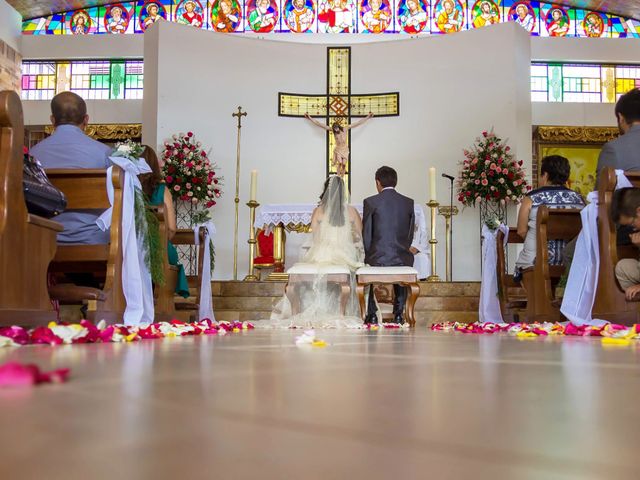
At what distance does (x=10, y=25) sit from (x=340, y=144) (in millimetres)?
5719

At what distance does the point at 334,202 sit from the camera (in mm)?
6867

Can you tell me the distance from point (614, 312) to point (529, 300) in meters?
1.51

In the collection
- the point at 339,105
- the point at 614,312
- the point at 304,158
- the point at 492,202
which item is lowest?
the point at 614,312

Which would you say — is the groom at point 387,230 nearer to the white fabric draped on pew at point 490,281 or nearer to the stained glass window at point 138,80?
the white fabric draped on pew at point 490,281

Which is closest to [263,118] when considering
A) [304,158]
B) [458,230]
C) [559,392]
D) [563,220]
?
[304,158]

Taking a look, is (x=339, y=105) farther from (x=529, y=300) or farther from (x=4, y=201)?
(x=4, y=201)

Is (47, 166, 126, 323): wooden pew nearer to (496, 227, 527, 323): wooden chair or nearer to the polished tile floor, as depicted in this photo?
the polished tile floor

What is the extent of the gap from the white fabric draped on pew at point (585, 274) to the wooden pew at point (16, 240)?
110 inches

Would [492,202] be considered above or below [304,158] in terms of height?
below

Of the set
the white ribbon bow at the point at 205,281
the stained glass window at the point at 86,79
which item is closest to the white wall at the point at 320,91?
the stained glass window at the point at 86,79

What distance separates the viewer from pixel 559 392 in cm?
99

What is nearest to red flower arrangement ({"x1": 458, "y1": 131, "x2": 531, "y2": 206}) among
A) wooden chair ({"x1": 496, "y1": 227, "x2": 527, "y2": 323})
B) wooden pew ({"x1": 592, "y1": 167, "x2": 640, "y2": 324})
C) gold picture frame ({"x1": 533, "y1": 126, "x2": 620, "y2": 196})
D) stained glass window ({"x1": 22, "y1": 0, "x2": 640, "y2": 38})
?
gold picture frame ({"x1": 533, "y1": 126, "x2": 620, "y2": 196})

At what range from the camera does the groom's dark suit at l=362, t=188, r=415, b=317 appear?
6.58m

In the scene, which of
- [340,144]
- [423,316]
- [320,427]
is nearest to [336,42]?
[340,144]
